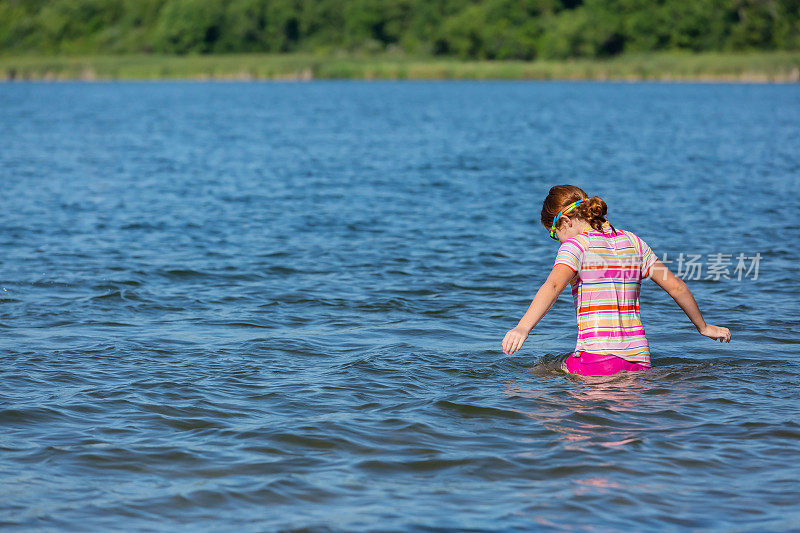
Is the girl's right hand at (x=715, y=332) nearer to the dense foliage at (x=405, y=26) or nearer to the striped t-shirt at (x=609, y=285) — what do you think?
the striped t-shirt at (x=609, y=285)

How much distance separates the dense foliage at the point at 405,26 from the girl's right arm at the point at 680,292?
109544 mm

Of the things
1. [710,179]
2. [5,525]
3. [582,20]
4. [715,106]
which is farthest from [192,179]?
[582,20]

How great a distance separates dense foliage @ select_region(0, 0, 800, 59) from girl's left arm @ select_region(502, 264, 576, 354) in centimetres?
11023

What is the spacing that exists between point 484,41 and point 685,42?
2518 centimetres

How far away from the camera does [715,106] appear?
176 ft

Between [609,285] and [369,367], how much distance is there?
2.38 metres

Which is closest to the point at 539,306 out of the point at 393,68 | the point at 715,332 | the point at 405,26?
the point at 715,332

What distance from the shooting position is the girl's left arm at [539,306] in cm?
633

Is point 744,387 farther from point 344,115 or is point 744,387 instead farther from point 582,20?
point 582,20

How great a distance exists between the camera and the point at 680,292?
22.5ft

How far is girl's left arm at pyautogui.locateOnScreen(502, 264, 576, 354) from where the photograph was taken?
20.8 ft

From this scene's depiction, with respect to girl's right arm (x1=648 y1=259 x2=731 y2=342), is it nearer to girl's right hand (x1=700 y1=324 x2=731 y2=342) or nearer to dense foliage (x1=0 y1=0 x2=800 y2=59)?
girl's right hand (x1=700 y1=324 x2=731 y2=342)

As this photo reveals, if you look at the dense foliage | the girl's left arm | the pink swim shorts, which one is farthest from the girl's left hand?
the dense foliage

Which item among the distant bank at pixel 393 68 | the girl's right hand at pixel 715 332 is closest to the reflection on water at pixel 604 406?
the girl's right hand at pixel 715 332
